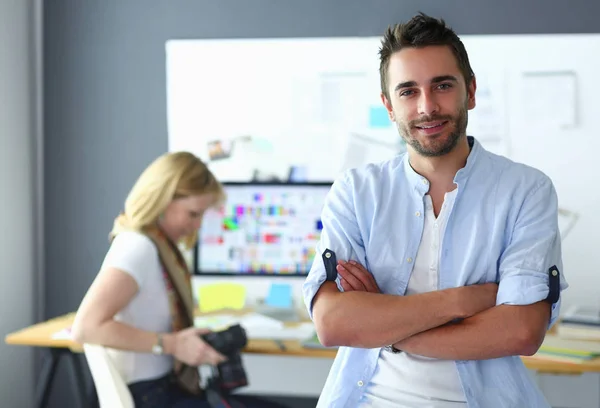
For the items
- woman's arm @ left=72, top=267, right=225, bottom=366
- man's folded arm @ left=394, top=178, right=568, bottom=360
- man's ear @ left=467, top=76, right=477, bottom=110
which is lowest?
woman's arm @ left=72, top=267, right=225, bottom=366

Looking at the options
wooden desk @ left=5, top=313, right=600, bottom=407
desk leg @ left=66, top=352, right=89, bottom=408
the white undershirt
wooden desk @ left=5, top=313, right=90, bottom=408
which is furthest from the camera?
desk leg @ left=66, top=352, right=89, bottom=408

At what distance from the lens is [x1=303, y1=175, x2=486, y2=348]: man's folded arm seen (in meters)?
1.56

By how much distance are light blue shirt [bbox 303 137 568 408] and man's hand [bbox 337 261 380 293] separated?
0.06 ft

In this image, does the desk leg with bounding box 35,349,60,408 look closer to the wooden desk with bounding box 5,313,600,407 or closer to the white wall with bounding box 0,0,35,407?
the wooden desk with bounding box 5,313,600,407

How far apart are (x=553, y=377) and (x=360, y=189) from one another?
6.36ft

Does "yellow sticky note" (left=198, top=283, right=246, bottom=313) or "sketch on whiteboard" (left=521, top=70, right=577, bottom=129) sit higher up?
"sketch on whiteboard" (left=521, top=70, right=577, bottom=129)

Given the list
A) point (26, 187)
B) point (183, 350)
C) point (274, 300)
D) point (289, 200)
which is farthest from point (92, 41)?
point (183, 350)

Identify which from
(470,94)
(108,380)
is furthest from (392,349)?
(108,380)

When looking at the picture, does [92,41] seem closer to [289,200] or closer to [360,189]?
[289,200]

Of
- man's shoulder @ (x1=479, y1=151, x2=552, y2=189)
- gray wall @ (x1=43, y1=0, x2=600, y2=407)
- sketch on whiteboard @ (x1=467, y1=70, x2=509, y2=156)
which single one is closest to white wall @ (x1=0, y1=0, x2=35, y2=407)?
gray wall @ (x1=43, y1=0, x2=600, y2=407)

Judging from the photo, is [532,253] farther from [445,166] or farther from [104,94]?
[104,94]

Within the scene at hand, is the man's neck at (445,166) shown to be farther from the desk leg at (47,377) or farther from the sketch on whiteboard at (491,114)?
the desk leg at (47,377)

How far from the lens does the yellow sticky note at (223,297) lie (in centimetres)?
336

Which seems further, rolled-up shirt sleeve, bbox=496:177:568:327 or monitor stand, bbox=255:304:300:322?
monitor stand, bbox=255:304:300:322
